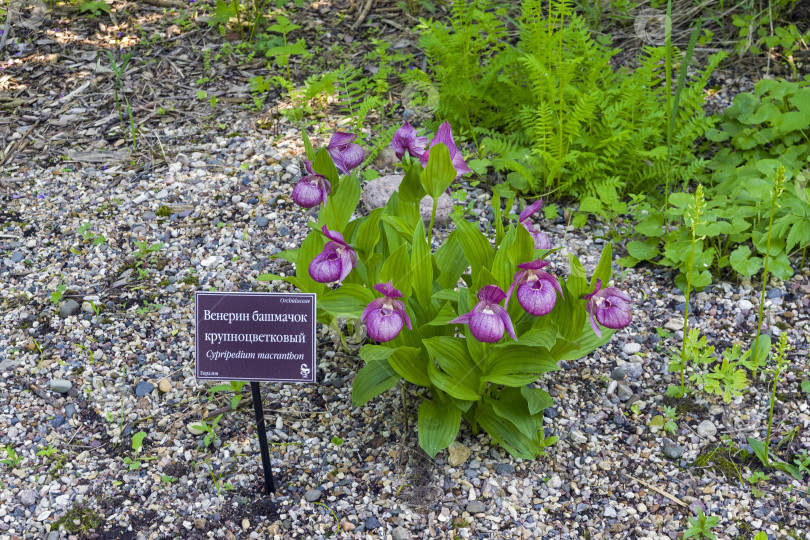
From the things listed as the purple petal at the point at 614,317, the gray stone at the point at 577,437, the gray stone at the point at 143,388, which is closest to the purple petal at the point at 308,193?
the purple petal at the point at 614,317

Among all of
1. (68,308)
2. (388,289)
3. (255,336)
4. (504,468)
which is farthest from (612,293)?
(68,308)

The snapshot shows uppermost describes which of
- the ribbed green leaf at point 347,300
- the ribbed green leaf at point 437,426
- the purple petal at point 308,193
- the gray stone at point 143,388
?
the purple petal at point 308,193

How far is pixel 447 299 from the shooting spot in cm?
220

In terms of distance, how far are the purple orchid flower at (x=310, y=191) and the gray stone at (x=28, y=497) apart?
1.24 m

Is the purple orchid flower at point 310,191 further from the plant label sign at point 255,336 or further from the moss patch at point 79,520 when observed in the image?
the moss patch at point 79,520

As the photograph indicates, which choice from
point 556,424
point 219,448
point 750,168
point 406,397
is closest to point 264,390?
point 219,448

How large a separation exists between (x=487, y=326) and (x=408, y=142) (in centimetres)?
64

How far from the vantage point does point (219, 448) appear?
2391 mm

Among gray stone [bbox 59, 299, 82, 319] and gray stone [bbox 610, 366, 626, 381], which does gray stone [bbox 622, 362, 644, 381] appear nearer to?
gray stone [bbox 610, 366, 626, 381]

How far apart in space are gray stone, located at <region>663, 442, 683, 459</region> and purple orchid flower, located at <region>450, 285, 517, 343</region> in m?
0.88

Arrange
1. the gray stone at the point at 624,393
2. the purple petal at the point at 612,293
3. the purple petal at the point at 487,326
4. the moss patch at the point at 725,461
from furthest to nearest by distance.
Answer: the gray stone at the point at 624,393, the moss patch at the point at 725,461, the purple petal at the point at 612,293, the purple petal at the point at 487,326

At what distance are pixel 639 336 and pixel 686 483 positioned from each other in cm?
67

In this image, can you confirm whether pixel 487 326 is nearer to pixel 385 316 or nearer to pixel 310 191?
pixel 385 316

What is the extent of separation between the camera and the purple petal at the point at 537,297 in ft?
5.97
